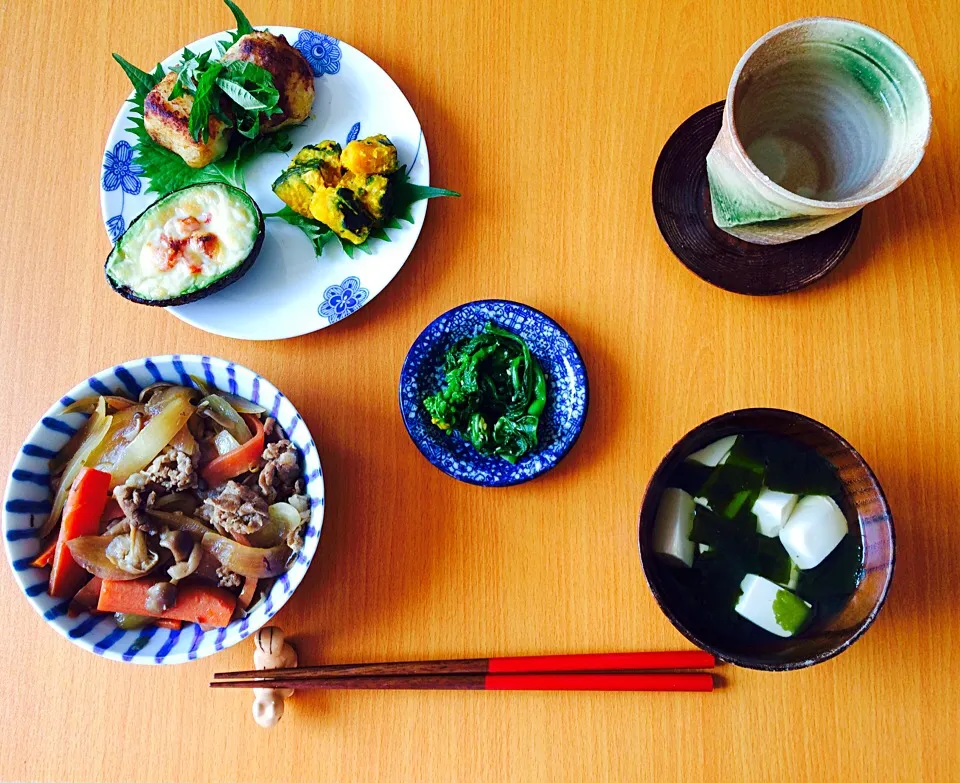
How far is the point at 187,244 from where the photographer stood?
1230 millimetres

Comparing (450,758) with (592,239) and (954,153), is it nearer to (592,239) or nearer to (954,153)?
(592,239)

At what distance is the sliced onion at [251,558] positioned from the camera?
3.59 feet

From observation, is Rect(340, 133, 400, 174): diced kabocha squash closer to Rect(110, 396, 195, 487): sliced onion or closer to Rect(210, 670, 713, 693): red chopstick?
Rect(110, 396, 195, 487): sliced onion

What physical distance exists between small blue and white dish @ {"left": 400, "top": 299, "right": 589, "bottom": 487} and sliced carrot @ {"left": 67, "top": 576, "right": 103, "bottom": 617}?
522 millimetres

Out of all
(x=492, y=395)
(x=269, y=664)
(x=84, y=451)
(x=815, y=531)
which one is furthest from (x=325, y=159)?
(x=815, y=531)

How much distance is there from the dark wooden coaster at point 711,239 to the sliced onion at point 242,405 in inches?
28.7

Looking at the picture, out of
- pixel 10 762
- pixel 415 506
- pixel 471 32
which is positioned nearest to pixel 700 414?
pixel 415 506

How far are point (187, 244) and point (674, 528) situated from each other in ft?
2.99

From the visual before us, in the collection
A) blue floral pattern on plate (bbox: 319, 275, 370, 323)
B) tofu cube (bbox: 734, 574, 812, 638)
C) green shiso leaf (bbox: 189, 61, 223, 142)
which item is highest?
green shiso leaf (bbox: 189, 61, 223, 142)

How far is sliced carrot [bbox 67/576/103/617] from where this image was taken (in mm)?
1102

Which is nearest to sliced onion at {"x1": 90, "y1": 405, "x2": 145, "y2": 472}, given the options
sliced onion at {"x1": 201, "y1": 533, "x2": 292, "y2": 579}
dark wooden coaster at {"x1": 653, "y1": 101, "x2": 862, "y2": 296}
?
sliced onion at {"x1": 201, "y1": 533, "x2": 292, "y2": 579}

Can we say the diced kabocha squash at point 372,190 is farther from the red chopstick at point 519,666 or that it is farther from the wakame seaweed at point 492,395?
the red chopstick at point 519,666

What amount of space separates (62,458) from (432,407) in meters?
0.58

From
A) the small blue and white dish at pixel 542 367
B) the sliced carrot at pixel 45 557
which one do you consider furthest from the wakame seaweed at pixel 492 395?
the sliced carrot at pixel 45 557
